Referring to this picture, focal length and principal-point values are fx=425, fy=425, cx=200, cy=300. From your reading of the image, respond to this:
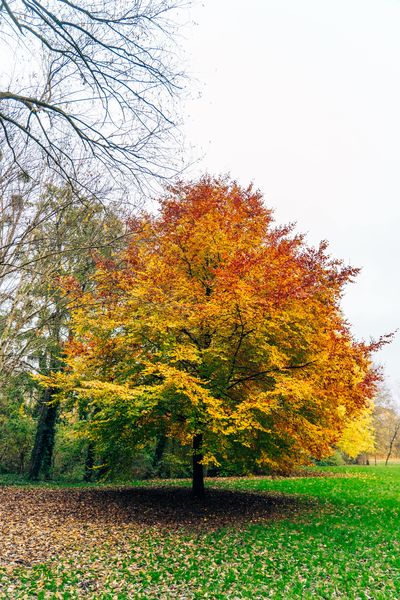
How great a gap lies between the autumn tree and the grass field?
158cm

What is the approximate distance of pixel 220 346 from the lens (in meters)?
10.4

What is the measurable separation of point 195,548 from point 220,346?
4314 millimetres

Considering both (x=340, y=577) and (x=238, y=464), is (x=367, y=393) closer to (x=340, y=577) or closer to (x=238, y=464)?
(x=238, y=464)

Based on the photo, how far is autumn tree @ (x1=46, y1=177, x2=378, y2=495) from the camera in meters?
9.64

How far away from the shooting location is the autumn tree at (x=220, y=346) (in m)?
9.64

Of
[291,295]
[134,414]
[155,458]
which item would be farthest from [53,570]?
[155,458]

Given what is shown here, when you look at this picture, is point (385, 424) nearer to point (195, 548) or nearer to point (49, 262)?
point (195, 548)

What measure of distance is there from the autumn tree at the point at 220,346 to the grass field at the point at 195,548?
1585 mm

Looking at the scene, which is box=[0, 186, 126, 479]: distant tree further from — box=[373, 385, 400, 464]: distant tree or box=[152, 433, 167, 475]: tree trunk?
box=[373, 385, 400, 464]: distant tree

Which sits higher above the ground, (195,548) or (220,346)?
(220,346)

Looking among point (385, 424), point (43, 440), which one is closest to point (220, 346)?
point (43, 440)

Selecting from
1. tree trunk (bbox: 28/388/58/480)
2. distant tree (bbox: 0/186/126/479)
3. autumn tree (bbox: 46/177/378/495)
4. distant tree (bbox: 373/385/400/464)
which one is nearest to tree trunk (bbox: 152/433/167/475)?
tree trunk (bbox: 28/388/58/480)

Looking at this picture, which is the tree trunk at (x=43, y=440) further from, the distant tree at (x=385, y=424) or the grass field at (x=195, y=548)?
the distant tree at (x=385, y=424)

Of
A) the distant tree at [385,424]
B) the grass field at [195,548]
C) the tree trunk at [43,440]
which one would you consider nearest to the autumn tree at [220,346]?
the grass field at [195,548]
